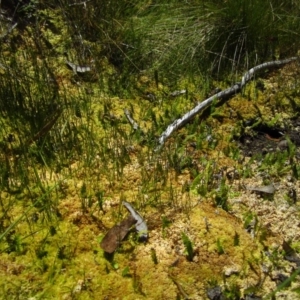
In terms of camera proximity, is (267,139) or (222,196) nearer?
(222,196)

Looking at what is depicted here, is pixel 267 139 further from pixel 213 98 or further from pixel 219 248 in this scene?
pixel 219 248

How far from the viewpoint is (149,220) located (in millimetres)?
2607

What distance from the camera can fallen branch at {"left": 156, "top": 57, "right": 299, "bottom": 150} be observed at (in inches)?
126

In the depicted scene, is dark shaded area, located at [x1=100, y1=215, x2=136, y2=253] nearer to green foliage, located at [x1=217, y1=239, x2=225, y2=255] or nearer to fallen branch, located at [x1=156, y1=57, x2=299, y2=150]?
green foliage, located at [x1=217, y1=239, x2=225, y2=255]

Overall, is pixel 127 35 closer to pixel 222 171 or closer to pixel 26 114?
pixel 26 114

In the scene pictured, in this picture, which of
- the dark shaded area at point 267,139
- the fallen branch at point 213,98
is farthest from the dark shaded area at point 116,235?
the dark shaded area at point 267,139

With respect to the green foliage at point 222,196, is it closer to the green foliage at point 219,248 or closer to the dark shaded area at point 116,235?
the green foliage at point 219,248

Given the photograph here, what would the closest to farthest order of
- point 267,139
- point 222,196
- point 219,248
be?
point 219,248, point 222,196, point 267,139

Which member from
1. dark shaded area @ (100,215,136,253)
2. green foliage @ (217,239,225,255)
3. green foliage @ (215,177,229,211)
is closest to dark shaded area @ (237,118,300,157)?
green foliage @ (215,177,229,211)

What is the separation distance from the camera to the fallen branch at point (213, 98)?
10.5 ft

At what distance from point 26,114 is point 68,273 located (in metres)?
1.29

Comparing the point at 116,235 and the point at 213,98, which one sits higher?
the point at 213,98

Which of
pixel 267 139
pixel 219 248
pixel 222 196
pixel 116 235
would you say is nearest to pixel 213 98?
pixel 267 139

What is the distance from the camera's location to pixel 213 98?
138 inches
